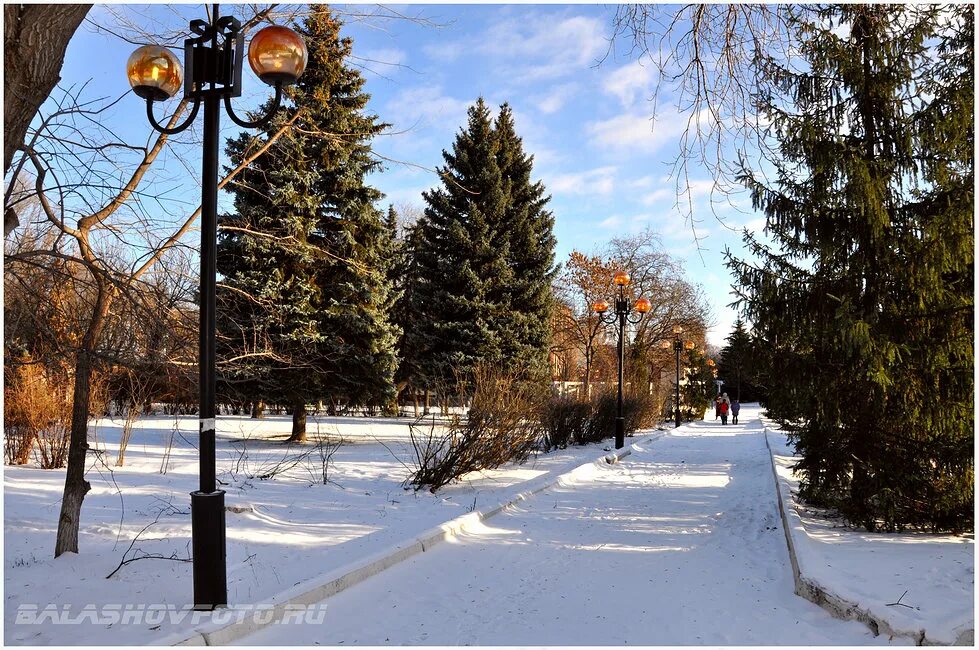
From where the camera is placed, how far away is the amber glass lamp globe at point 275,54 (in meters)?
4.70

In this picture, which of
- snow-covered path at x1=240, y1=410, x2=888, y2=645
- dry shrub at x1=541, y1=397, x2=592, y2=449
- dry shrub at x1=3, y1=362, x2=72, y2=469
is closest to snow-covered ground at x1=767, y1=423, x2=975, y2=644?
snow-covered path at x1=240, y1=410, x2=888, y2=645

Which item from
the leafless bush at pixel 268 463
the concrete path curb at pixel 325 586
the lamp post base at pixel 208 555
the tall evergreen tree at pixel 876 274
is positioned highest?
the tall evergreen tree at pixel 876 274

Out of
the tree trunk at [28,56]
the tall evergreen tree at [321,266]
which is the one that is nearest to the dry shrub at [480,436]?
the tall evergreen tree at [321,266]

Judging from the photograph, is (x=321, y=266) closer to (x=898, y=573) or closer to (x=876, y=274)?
(x=876, y=274)

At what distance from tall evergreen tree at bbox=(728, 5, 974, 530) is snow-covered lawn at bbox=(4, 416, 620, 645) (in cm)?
447

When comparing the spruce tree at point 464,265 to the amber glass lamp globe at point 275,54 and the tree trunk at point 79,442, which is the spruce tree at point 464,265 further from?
the amber glass lamp globe at point 275,54

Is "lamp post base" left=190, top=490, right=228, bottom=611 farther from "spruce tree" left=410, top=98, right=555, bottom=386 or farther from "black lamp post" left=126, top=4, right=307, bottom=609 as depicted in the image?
"spruce tree" left=410, top=98, right=555, bottom=386

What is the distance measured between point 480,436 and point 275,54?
725 cm

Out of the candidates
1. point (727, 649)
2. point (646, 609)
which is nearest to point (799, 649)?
point (727, 649)

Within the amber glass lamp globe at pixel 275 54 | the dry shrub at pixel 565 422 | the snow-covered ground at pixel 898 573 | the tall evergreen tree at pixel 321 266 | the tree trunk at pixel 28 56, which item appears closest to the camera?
the tree trunk at pixel 28 56

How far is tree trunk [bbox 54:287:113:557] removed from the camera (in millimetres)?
5629

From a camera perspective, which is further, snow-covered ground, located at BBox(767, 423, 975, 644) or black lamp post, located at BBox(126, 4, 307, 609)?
black lamp post, located at BBox(126, 4, 307, 609)

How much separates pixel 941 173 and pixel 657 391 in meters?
27.7

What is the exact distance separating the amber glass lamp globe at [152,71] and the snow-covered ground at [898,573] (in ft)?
20.0
